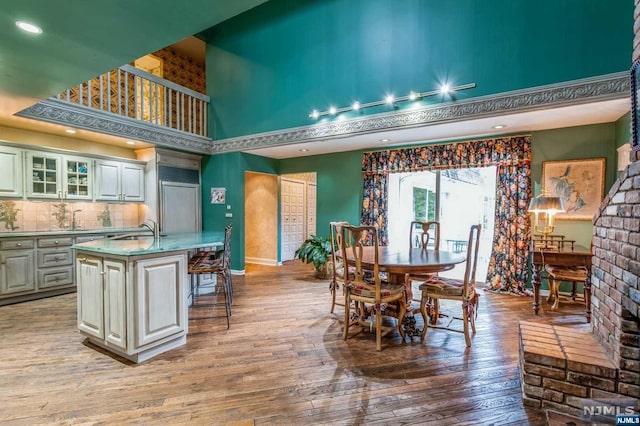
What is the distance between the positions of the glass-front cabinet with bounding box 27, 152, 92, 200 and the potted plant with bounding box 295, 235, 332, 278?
3.68 m

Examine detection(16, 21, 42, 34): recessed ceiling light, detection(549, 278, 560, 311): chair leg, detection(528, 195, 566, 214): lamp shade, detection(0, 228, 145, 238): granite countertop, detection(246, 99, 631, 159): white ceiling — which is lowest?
detection(549, 278, 560, 311): chair leg

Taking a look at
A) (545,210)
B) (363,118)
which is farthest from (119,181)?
(545,210)

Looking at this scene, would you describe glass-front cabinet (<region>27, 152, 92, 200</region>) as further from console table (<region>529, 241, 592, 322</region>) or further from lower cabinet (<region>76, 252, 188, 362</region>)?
console table (<region>529, 241, 592, 322</region>)

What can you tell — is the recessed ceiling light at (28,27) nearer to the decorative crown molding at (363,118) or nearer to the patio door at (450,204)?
the decorative crown molding at (363,118)

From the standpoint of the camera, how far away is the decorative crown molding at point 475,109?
3.18 meters

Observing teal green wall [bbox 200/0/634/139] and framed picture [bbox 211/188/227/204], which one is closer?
teal green wall [bbox 200/0/634/139]

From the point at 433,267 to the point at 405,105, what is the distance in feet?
8.58

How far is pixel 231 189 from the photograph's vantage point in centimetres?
591

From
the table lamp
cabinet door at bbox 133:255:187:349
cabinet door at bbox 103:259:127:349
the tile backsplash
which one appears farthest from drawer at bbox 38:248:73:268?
the table lamp

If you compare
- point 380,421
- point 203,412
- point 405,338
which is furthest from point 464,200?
point 203,412

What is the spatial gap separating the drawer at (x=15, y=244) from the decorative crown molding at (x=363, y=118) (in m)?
1.63

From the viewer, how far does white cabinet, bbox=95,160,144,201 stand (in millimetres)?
4918

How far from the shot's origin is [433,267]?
8.89 feet

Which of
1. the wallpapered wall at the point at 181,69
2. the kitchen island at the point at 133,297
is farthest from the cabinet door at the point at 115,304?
the wallpapered wall at the point at 181,69
